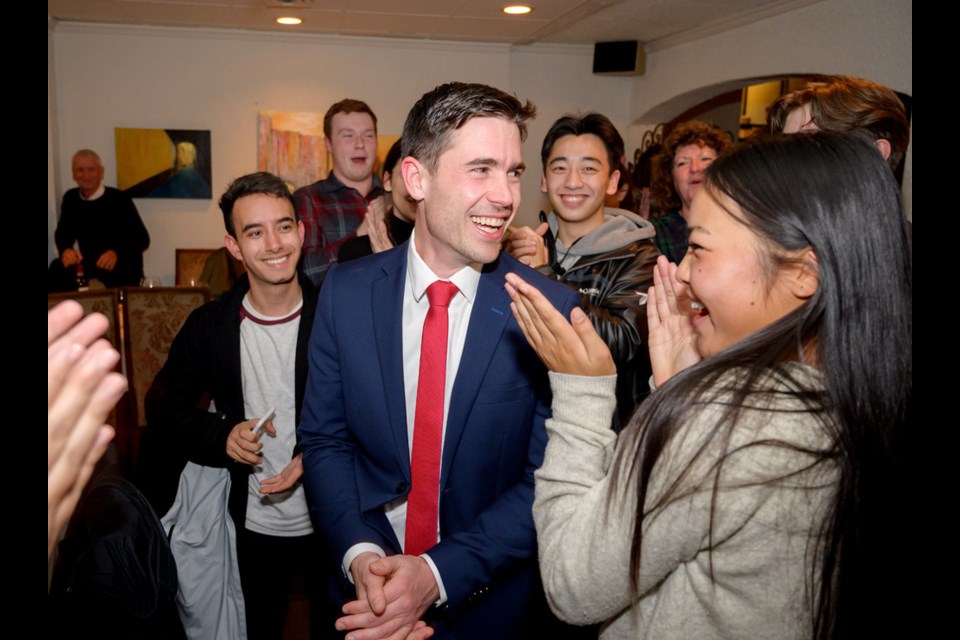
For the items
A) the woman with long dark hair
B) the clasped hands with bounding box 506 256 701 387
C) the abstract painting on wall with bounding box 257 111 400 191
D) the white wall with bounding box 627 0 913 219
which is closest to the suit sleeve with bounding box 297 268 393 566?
the clasped hands with bounding box 506 256 701 387

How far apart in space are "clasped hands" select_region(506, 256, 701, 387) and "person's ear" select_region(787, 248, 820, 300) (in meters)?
0.27

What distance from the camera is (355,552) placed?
1.54 m

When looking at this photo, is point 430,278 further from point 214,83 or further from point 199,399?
point 214,83

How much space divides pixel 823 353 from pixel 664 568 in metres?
0.38

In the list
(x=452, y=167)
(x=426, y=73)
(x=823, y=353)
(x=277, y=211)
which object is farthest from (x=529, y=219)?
(x=823, y=353)

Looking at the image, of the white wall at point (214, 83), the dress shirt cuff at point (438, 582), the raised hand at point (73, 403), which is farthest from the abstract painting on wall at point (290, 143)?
the raised hand at point (73, 403)

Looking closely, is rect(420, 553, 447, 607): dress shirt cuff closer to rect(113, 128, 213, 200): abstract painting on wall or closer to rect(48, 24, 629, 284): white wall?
rect(48, 24, 629, 284): white wall

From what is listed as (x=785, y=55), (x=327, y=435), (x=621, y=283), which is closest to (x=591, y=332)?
(x=327, y=435)

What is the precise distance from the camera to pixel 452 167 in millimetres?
1639

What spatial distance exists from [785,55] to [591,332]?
16.7 feet

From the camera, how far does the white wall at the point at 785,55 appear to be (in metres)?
4.21

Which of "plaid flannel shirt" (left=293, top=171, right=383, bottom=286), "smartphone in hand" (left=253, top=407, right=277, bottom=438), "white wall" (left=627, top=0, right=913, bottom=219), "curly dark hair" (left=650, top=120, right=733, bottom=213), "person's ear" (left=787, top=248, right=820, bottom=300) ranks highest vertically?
"white wall" (left=627, top=0, right=913, bottom=219)

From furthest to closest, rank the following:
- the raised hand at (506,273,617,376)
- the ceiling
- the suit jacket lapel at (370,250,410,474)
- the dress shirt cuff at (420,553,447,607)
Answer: the ceiling
the suit jacket lapel at (370,250,410,474)
the dress shirt cuff at (420,553,447,607)
the raised hand at (506,273,617,376)

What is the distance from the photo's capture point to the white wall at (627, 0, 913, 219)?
4211mm
